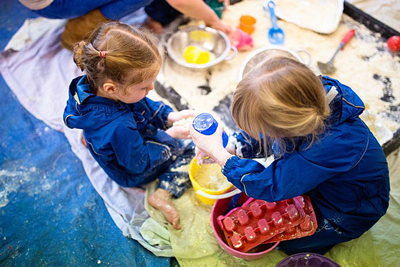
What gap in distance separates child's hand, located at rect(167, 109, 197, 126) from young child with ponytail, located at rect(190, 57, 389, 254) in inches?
16.3

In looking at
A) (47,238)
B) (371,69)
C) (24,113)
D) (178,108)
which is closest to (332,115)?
(178,108)

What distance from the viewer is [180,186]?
5.94ft

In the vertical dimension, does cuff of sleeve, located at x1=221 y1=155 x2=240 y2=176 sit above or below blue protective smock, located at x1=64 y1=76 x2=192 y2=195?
above

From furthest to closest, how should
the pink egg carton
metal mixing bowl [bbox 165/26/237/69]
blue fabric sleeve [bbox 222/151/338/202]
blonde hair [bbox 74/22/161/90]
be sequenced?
metal mixing bowl [bbox 165/26/237/69] < the pink egg carton < blonde hair [bbox 74/22/161/90] < blue fabric sleeve [bbox 222/151/338/202]

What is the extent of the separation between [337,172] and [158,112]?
3.32 feet

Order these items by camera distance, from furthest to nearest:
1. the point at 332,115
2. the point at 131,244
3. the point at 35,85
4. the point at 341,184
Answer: the point at 35,85, the point at 131,244, the point at 341,184, the point at 332,115

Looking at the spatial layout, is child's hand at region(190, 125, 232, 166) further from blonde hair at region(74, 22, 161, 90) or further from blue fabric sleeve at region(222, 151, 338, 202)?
blonde hair at region(74, 22, 161, 90)

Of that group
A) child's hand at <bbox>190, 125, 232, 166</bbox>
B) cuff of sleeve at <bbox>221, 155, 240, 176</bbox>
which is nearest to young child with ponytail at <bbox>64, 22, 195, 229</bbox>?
child's hand at <bbox>190, 125, 232, 166</bbox>

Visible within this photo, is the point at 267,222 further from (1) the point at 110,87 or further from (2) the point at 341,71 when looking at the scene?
(2) the point at 341,71

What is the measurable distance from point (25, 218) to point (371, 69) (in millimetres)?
2306

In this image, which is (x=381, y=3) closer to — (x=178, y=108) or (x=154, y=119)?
(x=178, y=108)

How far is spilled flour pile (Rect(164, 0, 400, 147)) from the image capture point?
2078 mm

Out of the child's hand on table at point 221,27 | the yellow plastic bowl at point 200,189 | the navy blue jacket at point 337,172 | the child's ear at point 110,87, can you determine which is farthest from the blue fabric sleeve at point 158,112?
the child's hand on table at point 221,27

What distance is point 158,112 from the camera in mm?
1828
